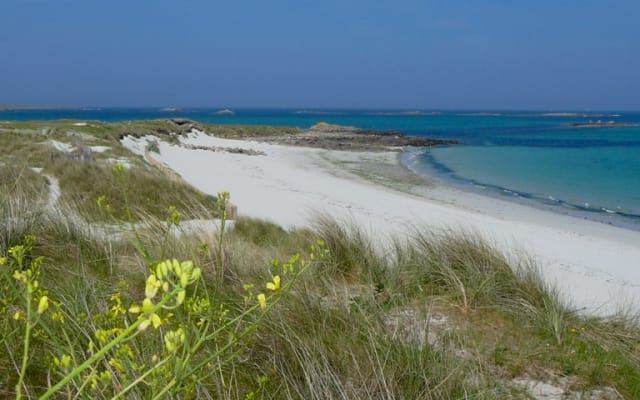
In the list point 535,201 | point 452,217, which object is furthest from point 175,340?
point 535,201

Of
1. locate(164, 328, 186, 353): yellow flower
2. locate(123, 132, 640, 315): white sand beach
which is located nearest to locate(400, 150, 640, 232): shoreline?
locate(123, 132, 640, 315): white sand beach

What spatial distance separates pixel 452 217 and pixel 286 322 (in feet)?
32.9

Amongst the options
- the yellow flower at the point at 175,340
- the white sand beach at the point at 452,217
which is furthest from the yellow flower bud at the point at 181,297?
the white sand beach at the point at 452,217

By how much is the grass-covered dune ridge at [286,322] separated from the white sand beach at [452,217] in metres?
0.93

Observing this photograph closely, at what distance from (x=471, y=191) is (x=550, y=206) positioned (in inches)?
129

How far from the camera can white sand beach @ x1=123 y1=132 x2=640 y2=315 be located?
298 inches

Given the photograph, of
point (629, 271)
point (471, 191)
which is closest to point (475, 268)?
point (629, 271)

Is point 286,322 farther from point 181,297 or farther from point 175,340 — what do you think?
point 181,297

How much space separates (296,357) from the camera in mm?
2693

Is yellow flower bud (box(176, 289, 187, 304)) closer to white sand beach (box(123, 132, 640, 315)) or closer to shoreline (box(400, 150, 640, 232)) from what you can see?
white sand beach (box(123, 132, 640, 315))

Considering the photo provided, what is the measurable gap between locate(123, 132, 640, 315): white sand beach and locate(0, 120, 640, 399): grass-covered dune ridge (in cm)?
93

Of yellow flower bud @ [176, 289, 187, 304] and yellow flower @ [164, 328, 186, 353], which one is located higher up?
yellow flower bud @ [176, 289, 187, 304]

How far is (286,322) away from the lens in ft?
10.0

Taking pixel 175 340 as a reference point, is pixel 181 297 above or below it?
above
